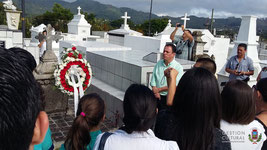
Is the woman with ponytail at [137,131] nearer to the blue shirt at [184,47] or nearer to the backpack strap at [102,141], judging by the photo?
the backpack strap at [102,141]

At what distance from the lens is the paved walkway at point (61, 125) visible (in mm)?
4527

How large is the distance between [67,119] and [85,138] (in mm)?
3059

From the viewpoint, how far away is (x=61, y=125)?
5.19 meters

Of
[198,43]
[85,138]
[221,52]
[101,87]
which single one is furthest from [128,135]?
[221,52]

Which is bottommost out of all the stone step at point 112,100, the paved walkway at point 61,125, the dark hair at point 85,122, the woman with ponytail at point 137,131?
the paved walkway at point 61,125

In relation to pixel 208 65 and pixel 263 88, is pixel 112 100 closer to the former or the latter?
pixel 208 65

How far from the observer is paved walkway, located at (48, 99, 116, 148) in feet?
14.9

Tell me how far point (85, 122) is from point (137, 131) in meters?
1.08

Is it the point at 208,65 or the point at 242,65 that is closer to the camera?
the point at 208,65

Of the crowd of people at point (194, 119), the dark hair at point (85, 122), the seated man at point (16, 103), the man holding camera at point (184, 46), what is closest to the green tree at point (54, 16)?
the man holding camera at point (184, 46)

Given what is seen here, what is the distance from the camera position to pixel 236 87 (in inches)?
86.4

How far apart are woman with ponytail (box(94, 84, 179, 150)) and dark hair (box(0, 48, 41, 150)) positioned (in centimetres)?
105

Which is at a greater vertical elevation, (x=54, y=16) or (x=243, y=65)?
(x=54, y=16)

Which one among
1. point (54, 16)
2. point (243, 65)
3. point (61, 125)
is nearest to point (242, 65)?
point (243, 65)
